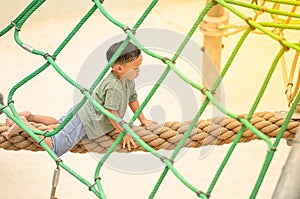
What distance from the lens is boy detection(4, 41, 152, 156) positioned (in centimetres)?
154

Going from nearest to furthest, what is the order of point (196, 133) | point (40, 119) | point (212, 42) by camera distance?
1. point (196, 133)
2. point (40, 119)
3. point (212, 42)

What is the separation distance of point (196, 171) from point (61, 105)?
20.7 inches

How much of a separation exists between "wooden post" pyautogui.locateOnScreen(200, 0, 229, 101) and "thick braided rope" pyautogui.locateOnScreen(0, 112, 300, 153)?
98 centimetres

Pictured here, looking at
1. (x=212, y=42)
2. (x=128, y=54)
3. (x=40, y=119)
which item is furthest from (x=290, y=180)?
(x=212, y=42)

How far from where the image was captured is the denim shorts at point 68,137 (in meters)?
1.58

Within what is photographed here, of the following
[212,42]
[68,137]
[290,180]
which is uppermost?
[212,42]

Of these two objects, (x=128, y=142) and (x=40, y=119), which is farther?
(x=40, y=119)

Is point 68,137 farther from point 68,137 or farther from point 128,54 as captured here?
point 128,54

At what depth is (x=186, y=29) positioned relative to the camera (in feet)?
10.3

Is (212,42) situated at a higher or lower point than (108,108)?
higher

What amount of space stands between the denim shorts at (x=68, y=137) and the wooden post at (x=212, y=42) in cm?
95

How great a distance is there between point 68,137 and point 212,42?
1.05m

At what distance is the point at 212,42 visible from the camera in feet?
8.39

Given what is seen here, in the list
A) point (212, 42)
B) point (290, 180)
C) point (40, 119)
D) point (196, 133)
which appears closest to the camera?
point (290, 180)
